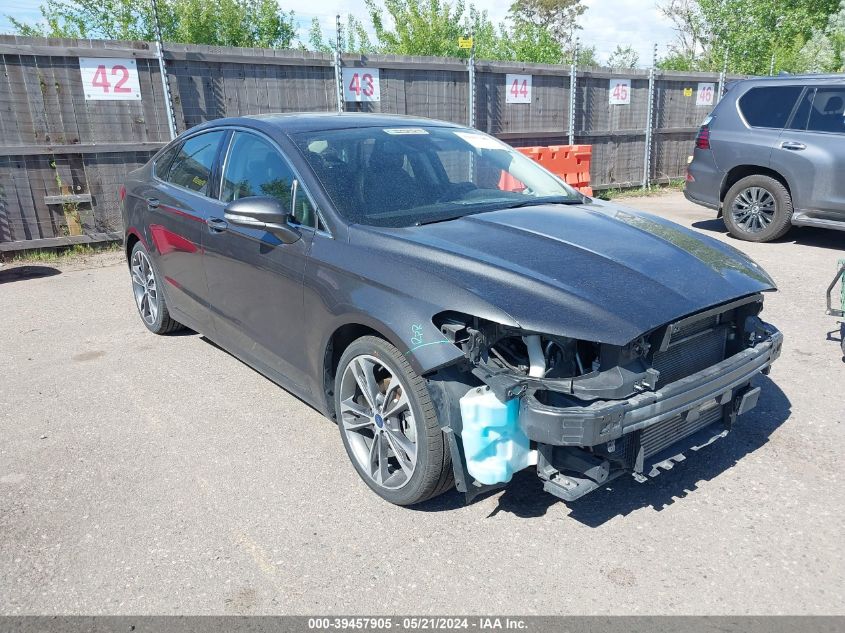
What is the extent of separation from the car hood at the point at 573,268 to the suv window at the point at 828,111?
5.58 meters

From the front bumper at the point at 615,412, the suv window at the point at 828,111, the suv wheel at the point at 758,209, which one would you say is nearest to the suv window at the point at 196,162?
the front bumper at the point at 615,412

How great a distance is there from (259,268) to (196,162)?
55.9 inches

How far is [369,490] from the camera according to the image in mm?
3357

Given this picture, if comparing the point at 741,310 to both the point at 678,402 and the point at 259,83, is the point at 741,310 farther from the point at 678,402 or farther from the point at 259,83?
the point at 259,83

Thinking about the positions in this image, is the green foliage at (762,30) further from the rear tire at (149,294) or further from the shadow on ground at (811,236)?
the rear tire at (149,294)

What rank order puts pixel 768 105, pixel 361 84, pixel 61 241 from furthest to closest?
pixel 361 84 → pixel 61 241 → pixel 768 105

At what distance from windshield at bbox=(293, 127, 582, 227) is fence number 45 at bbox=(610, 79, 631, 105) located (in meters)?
10.6

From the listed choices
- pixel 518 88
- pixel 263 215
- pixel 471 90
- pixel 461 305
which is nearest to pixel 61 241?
pixel 263 215

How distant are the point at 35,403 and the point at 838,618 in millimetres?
4620

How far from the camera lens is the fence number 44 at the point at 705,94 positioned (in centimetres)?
1566

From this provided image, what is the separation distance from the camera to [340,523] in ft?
10.2

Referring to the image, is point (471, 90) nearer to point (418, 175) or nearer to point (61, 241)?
point (61, 241)

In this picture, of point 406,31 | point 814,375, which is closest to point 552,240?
point 814,375

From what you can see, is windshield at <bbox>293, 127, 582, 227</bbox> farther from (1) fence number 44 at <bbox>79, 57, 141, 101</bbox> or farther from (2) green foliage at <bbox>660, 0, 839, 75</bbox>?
(2) green foliage at <bbox>660, 0, 839, 75</bbox>
